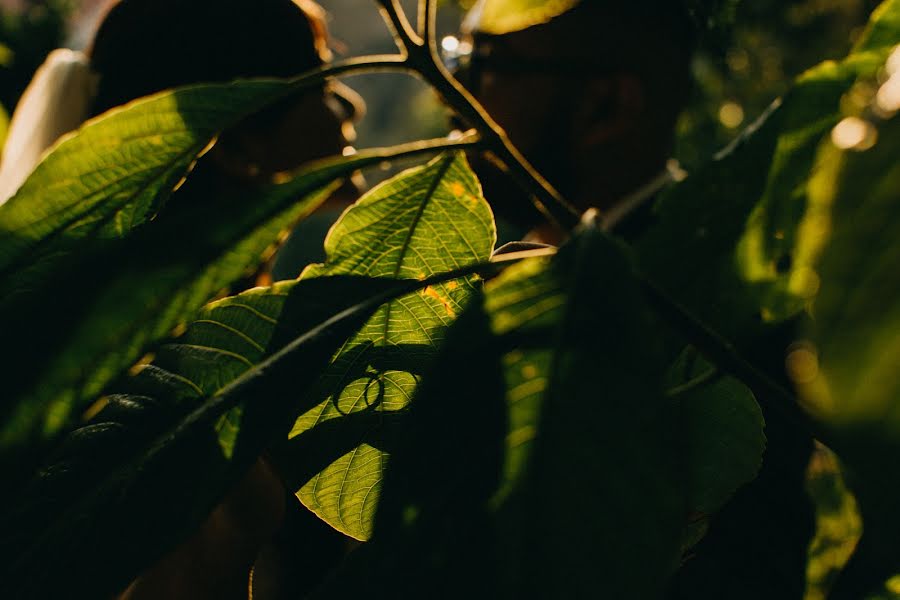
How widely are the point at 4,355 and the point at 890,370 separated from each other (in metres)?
0.57

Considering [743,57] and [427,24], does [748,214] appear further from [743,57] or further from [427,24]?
[743,57]

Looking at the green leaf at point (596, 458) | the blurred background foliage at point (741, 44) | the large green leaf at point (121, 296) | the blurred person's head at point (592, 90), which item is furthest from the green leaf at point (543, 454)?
the blurred background foliage at point (741, 44)

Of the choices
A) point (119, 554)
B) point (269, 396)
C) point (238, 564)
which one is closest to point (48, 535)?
point (119, 554)

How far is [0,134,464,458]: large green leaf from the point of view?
1.74ft

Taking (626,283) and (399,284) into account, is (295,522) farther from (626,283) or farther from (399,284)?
(626,283)

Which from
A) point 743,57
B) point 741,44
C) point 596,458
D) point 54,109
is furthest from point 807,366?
point 743,57

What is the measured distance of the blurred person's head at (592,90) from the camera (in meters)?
2.11

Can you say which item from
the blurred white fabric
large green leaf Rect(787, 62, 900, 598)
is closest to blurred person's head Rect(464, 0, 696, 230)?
the blurred white fabric

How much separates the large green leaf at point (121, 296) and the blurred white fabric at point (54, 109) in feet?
4.38

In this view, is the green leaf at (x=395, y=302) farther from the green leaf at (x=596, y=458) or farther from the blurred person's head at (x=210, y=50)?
the blurred person's head at (x=210, y=50)

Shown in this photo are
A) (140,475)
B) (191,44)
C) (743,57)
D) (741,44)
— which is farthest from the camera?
(743,57)

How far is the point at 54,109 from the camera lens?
1.72 metres

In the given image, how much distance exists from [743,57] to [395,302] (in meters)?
6.71

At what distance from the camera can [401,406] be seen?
0.72m
